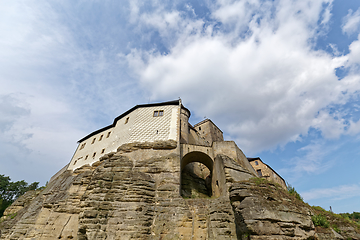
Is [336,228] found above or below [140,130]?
below

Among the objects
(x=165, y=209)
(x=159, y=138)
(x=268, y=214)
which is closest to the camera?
(x=268, y=214)

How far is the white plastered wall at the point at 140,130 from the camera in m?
18.0

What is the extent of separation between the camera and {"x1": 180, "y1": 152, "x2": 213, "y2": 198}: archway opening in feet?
56.6

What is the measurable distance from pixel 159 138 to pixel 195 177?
21.6ft

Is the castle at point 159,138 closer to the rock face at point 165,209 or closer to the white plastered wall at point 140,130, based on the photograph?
the white plastered wall at point 140,130

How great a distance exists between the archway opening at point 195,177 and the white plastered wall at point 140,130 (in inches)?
119

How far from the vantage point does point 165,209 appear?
12.3m

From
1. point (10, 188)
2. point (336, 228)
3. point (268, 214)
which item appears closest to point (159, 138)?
point (268, 214)

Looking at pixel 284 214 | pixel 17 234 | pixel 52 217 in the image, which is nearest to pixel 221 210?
pixel 284 214

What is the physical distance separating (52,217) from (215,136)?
30098mm

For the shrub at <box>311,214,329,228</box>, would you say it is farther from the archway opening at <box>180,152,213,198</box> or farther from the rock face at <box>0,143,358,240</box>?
the archway opening at <box>180,152,213,198</box>

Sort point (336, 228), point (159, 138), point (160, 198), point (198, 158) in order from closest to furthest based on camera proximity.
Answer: point (336, 228)
point (160, 198)
point (159, 138)
point (198, 158)

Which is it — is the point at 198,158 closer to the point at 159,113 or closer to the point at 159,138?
the point at 159,138

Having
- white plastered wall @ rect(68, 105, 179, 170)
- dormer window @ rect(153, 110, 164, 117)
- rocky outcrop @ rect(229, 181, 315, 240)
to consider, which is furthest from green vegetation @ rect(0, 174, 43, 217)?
rocky outcrop @ rect(229, 181, 315, 240)
